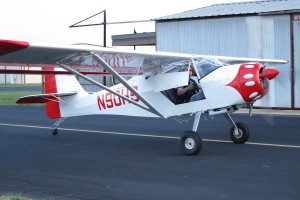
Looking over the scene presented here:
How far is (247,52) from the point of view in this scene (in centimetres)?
2456

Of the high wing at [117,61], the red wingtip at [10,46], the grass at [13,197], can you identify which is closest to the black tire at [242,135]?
the high wing at [117,61]

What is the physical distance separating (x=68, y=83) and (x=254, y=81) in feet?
19.0

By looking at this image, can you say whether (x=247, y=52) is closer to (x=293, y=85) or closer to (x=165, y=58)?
(x=293, y=85)

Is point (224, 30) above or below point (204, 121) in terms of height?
above

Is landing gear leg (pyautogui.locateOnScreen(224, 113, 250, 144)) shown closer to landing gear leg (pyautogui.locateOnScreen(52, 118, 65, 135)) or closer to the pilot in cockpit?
the pilot in cockpit

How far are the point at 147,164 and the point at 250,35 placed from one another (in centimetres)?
1521

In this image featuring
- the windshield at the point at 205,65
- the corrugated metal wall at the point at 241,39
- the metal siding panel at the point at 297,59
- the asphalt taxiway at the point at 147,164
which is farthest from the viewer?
the corrugated metal wall at the point at 241,39

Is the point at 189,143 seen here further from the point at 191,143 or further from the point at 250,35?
the point at 250,35

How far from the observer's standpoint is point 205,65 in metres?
11.9

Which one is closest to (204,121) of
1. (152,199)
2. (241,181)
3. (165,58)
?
(165,58)

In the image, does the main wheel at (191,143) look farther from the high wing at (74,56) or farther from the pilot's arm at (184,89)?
the high wing at (74,56)

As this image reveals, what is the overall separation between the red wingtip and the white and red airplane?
62cm

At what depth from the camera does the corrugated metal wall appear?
2345 cm

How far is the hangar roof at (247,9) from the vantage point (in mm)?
23734
